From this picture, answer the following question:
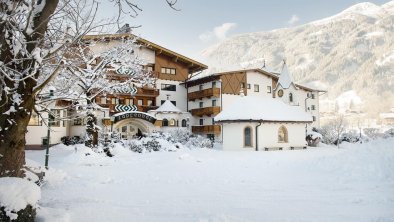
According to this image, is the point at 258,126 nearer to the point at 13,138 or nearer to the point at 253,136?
the point at 253,136

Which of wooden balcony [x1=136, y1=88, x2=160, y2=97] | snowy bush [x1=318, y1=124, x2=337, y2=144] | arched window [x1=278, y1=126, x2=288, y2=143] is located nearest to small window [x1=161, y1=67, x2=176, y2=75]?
wooden balcony [x1=136, y1=88, x2=160, y2=97]

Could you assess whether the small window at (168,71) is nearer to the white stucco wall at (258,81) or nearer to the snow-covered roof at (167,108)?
the snow-covered roof at (167,108)

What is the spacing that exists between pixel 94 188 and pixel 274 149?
23361 mm

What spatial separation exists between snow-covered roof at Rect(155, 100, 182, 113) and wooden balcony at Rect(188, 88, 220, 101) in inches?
138

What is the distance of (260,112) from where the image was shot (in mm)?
31094

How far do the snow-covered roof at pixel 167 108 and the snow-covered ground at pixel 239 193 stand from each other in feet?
87.5

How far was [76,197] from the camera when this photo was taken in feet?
29.4

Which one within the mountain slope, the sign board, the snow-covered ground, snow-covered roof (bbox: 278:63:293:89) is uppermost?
the mountain slope

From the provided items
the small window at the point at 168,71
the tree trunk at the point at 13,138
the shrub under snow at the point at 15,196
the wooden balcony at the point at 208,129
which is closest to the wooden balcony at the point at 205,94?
the wooden balcony at the point at 208,129

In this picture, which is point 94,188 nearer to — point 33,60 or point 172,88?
point 33,60

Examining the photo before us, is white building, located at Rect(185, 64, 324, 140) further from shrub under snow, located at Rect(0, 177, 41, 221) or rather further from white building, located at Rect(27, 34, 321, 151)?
shrub under snow, located at Rect(0, 177, 41, 221)

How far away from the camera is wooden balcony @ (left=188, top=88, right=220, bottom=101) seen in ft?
134

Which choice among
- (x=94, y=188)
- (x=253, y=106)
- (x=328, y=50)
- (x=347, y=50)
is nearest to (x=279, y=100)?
(x=253, y=106)

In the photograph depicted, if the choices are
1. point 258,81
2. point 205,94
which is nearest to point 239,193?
point 205,94
